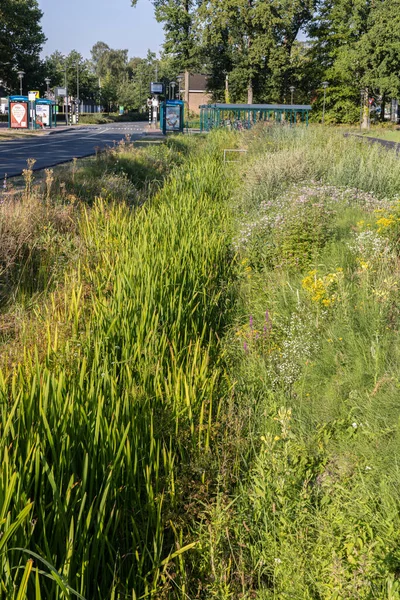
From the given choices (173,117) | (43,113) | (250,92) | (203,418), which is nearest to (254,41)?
(250,92)

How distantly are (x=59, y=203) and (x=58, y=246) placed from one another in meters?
1.53

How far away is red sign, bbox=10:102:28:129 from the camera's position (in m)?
40.3

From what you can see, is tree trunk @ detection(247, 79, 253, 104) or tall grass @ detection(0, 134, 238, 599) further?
tree trunk @ detection(247, 79, 253, 104)

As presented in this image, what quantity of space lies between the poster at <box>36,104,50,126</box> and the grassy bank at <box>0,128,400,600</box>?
43174 millimetres

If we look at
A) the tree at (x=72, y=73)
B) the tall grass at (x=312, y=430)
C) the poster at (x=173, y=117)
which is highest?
the tree at (x=72, y=73)

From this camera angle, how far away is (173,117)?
34812 mm

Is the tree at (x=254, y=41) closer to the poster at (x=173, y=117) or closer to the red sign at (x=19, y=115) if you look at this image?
the red sign at (x=19, y=115)

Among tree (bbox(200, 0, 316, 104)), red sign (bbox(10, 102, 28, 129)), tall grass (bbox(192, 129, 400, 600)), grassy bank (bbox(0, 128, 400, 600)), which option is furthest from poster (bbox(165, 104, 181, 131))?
tall grass (bbox(192, 129, 400, 600))

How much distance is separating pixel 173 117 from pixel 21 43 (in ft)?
157

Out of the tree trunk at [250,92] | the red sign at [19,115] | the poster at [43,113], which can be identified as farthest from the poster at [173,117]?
the tree trunk at [250,92]

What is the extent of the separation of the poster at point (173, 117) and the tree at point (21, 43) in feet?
134

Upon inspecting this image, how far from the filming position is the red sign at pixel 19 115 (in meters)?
40.3

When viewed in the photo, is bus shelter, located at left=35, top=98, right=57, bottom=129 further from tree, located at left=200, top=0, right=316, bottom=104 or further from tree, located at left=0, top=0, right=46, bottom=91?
tree, located at left=0, top=0, right=46, bottom=91

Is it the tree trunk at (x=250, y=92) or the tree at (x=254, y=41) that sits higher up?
the tree at (x=254, y=41)
